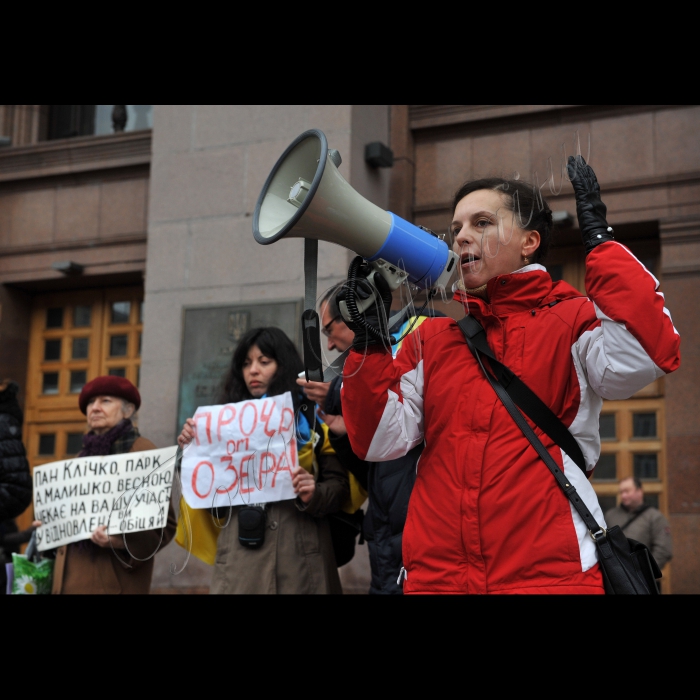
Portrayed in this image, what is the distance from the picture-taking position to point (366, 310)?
2.13 m

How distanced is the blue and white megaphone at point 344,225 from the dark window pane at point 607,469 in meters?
4.75

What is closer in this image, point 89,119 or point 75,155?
point 75,155

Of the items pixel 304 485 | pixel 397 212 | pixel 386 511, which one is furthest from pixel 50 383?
pixel 386 511

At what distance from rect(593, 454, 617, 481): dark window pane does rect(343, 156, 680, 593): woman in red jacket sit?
15.0 feet

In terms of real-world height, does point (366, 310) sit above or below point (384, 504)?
above

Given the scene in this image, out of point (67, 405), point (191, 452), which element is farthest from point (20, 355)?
point (191, 452)

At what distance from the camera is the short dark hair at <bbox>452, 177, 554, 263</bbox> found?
2.30 metres

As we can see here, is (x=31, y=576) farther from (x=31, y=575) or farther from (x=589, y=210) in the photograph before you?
(x=589, y=210)

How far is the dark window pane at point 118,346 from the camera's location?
26.4 ft

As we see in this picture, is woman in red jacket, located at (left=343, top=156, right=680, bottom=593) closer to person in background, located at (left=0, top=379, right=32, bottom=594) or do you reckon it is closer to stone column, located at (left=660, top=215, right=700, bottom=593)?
person in background, located at (left=0, top=379, right=32, bottom=594)

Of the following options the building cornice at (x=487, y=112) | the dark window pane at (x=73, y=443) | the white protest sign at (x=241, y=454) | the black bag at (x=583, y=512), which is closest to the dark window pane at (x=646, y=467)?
the building cornice at (x=487, y=112)

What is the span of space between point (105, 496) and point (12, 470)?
2.62 feet

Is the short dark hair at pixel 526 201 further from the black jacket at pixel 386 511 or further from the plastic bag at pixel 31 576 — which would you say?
the plastic bag at pixel 31 576
